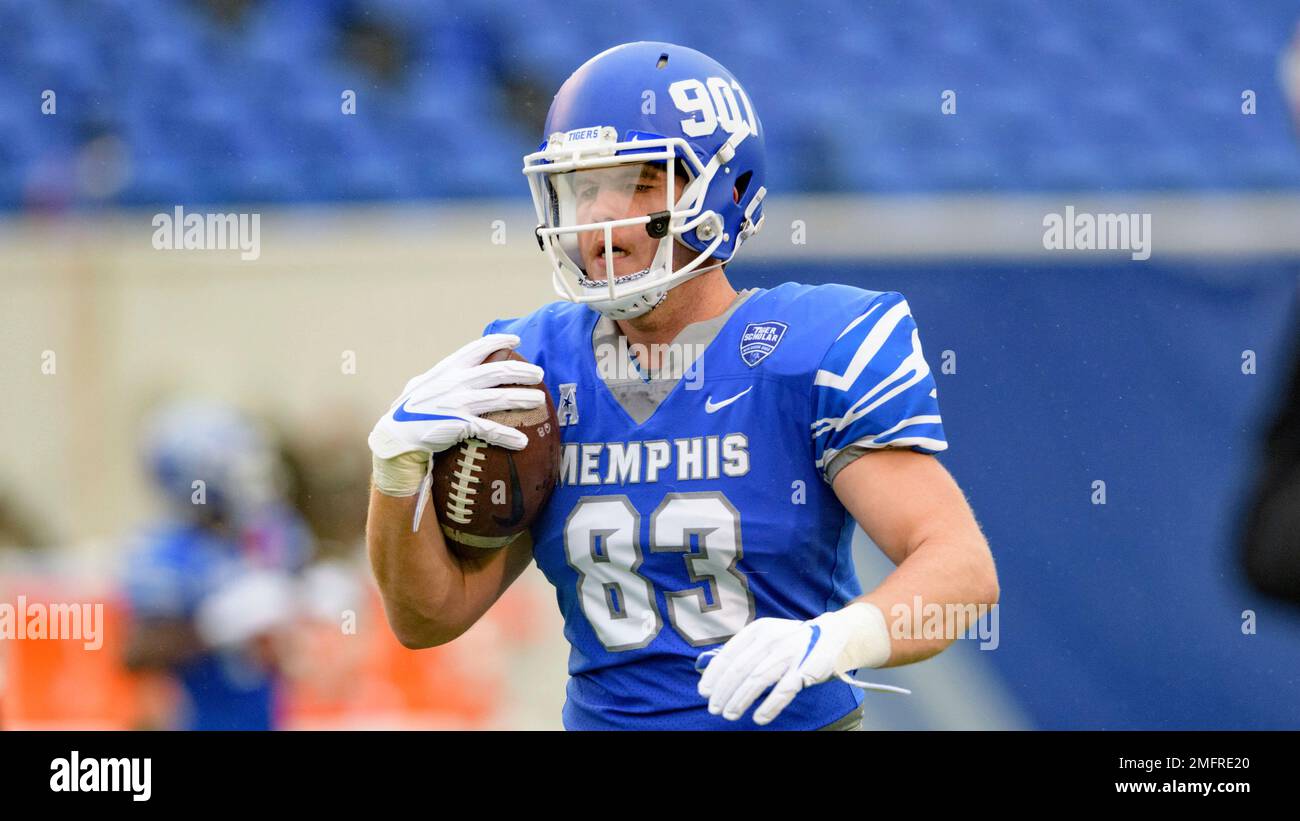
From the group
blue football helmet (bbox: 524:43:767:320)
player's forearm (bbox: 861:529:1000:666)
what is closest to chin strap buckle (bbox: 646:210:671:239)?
blue football helmet (bbox: 524:43:767:320)

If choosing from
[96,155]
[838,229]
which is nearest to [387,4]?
[96,155]

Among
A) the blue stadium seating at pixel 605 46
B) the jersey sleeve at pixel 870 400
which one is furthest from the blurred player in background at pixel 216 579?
the jersey sleeve at pixel 870 400

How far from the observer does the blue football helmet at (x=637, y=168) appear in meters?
1.84

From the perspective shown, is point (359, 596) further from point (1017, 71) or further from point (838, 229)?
point (1017, 71)

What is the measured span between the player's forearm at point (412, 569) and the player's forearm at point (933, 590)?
53cm

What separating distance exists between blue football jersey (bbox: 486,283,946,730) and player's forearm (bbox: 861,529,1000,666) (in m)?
0.13

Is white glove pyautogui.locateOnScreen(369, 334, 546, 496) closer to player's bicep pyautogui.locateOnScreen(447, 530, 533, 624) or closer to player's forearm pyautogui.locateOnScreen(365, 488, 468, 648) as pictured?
player's forearm pyautogui.locateOnScreen(365, 488, 468, 648)

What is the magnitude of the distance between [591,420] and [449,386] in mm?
184

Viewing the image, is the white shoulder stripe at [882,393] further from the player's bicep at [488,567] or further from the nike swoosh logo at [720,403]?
the player's bicep at [488,567]

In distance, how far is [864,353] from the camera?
1.76 metres

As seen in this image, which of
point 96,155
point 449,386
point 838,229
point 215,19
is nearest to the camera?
point 449,386

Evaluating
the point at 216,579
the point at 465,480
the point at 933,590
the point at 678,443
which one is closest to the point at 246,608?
the point at 216,579

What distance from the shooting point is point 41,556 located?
4191mm

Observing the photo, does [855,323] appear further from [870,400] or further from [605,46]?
[605,46]
